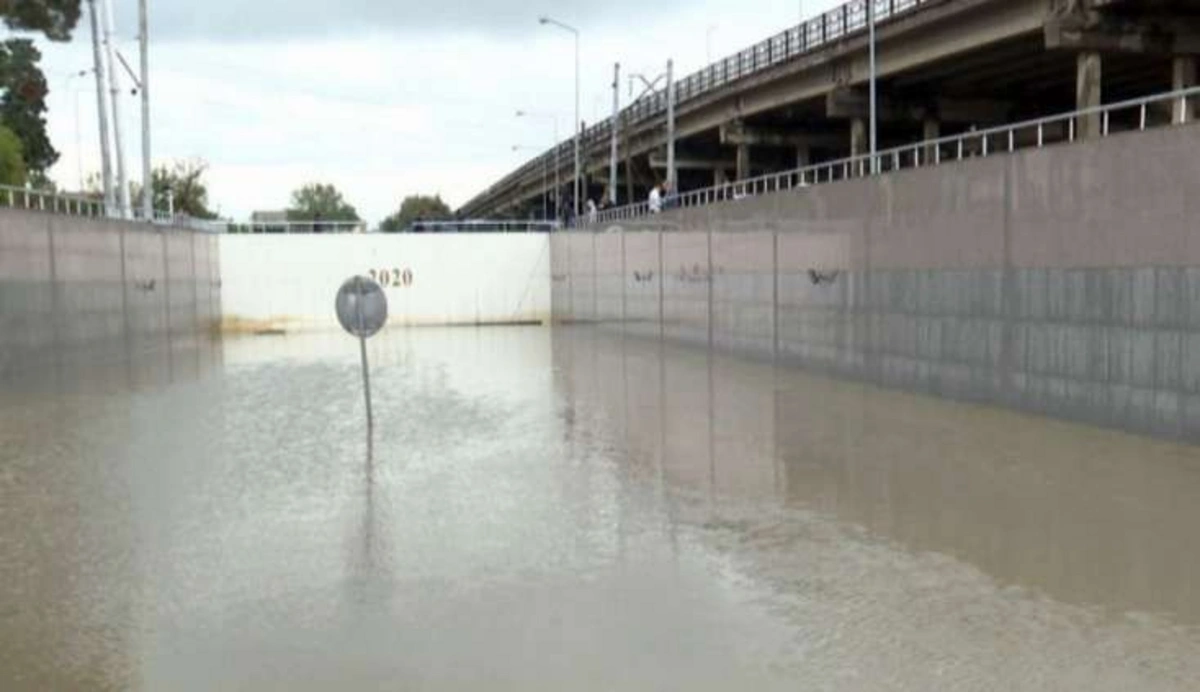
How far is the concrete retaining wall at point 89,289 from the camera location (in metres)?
23.9

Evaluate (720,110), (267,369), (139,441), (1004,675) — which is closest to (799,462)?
(1004,675)

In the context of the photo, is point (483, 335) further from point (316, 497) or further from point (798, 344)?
point (316, 497)

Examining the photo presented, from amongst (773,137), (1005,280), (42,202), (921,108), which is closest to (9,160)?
(42,202)

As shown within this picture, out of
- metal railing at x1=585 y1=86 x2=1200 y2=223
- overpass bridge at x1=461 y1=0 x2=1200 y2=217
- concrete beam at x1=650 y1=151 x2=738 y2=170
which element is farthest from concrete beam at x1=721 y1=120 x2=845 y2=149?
metal railing at x1=585 y1=86 x2=1200 y2=223

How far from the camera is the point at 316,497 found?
10.9 meters

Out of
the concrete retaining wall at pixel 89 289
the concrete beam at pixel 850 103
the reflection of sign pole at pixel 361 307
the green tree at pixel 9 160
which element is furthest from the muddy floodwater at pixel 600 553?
the green tree at pixel 9 160

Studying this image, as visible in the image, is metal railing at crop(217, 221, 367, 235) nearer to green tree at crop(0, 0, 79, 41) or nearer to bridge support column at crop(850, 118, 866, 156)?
green tree at crop(0, 0, 79, 41)

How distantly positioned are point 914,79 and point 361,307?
107ft

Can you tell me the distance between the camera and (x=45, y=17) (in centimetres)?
3919

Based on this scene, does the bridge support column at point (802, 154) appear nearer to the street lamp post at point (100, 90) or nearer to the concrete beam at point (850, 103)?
the concrete beam at point (850, 103)

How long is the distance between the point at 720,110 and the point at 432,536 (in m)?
48.9

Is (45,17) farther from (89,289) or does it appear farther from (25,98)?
(25,98)

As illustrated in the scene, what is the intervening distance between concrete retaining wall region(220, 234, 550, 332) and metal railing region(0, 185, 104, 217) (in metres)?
13.5

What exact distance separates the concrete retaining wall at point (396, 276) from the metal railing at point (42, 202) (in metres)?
13.5
